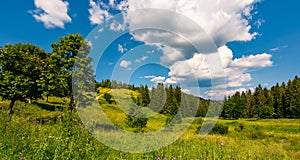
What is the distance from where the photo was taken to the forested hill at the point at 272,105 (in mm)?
80500

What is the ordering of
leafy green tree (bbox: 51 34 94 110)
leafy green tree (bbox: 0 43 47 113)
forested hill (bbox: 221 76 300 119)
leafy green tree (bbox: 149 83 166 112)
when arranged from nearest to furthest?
leafy green tree (bbox: 149 83 166 112) → leafy green tree (bbox: 0 43 47 113) → leafy green tree (bbox: 51 34 94 110) → forested hill (bbox: 221 76 300 119)

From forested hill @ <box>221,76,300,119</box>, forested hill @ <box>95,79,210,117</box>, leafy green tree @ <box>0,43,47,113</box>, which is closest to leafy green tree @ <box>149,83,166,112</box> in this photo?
forested hill @ <box>95,79,210,117</box>

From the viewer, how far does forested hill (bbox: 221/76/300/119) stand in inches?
3169

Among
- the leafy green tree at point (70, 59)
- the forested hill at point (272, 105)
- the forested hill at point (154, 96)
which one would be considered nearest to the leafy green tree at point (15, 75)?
the leafy green tree at point (70, 59)

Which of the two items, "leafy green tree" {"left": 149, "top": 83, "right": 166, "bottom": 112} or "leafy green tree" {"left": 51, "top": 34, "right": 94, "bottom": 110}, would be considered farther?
"leafy green tree" {"left": 51, "top": 34, "right": 94, "bottom": 110}

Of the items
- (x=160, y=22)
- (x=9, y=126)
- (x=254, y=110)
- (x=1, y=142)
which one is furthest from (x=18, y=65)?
(x=254, y=110)

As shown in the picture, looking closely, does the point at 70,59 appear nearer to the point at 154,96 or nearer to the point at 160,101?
the point at 154,96

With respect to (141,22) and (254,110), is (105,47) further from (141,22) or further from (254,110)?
(254,110)

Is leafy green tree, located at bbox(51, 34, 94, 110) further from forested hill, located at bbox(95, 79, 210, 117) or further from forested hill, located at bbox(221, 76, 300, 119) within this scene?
forested hill, located at bbox(221, 76, 300, 119)

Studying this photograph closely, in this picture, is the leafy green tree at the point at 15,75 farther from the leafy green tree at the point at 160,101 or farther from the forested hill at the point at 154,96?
the leafy green tree at the point at 160,101

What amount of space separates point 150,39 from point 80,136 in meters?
3.88

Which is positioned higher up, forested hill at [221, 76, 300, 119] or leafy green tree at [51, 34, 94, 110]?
leafy green tree at [51, 34, 94, 110]

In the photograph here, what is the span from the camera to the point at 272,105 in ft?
286

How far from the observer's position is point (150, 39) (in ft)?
24.0
